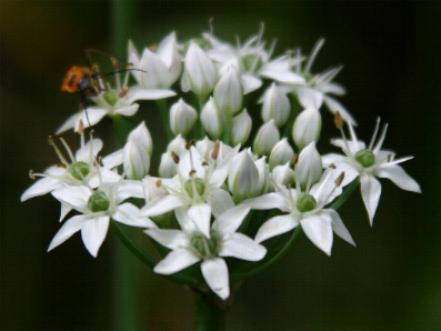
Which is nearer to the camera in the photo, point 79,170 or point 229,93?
point 79,170

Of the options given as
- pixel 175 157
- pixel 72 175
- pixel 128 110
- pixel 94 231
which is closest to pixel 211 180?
pixel 175 157

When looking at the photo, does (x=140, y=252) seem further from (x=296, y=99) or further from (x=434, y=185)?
(x=434, y=185)

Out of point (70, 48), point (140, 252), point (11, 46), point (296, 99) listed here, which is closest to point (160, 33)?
point (70, 48)

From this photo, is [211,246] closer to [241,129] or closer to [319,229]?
[319,229]

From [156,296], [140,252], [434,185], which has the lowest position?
[156,296]

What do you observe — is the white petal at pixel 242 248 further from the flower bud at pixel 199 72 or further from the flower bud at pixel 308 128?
the flower bud at pixel 199 72

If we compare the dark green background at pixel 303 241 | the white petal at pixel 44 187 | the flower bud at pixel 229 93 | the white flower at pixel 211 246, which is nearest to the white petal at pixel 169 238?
the white flower at pixel 211 246
